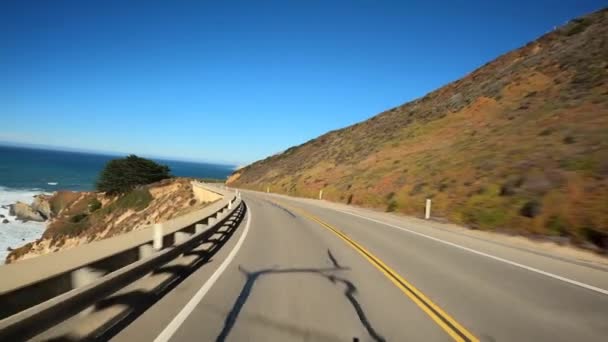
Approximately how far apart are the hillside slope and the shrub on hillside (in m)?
18.9

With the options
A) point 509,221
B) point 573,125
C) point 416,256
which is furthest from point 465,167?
point 416,256

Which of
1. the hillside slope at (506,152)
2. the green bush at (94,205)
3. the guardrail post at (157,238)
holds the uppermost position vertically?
the hillside slope at (506,152)

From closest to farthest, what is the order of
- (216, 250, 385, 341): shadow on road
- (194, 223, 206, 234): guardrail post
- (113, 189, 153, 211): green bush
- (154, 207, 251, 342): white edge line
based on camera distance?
(154, 207, 251, 342): white edge line
(216, 250, 385, 341): shadow on road
(194, 223, 206, 234): guardrail post
(113, 189, 153, 211): green bush

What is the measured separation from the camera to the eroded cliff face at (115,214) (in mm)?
39281

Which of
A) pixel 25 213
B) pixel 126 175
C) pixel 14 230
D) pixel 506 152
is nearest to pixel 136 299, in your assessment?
pixel 506 152

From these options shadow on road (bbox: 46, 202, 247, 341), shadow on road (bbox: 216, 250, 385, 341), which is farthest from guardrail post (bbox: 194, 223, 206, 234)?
shadow on road (bbox: 216, 250, 385, 341)

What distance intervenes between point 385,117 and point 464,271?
64.2 metres

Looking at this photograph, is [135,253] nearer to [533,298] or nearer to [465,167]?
[533,298]

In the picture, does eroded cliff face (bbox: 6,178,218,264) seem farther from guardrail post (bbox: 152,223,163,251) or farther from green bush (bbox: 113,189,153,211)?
guardrail post (bbox: 152,223,163,251)

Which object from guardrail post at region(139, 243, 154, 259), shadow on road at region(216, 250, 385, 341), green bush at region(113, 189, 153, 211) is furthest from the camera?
green bush at region(113, 189, 153, 211)

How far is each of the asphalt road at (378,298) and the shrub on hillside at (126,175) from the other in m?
55.3

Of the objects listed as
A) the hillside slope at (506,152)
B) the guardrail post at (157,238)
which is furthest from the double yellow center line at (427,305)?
the hillside slope at (506,152)

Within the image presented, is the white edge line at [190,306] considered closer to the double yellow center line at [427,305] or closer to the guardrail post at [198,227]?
the guardrail post at [198,227]

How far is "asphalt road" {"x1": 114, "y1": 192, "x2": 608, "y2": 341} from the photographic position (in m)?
5.02
